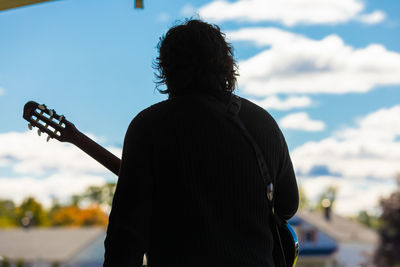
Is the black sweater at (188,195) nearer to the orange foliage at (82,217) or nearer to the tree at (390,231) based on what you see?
the tree at (390,231)

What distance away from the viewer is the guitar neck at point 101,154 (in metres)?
1.77

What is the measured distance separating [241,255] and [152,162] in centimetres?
27

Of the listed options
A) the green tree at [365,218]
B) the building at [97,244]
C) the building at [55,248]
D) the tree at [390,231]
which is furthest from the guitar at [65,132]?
the green tree at [365,218]

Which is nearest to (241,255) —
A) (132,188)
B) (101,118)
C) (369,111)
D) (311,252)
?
(132,188)

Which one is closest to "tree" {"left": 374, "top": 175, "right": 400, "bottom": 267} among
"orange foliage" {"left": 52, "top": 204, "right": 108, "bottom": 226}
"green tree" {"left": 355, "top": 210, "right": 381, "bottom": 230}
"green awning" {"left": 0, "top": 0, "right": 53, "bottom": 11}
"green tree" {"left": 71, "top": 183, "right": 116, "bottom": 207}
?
"orange foliage" {"left": 52, "top": 204, "right": 108, "bottom": 226}

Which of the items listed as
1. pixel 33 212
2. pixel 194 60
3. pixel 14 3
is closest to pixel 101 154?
pixel 194 60

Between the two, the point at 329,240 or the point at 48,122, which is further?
the point at 329,240

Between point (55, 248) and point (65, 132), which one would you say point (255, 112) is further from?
point (55, 248)

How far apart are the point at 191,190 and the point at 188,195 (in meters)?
0.01

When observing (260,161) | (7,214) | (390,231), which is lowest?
(260,161)

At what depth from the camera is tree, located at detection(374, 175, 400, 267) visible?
107 ft

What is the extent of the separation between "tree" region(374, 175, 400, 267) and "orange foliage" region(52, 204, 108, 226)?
25.1 meters

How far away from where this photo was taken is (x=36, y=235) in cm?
3969

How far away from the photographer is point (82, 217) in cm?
5306
